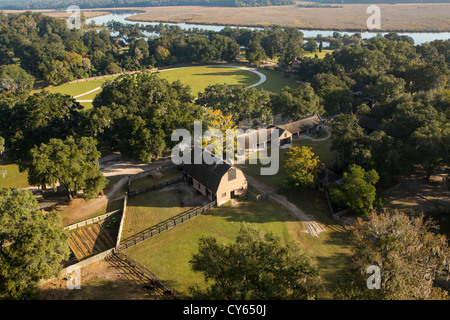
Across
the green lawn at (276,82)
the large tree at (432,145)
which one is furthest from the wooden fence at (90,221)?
the green lawn at (276,82)

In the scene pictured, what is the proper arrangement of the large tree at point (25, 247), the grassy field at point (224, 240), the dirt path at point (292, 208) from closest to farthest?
the large tree at point (25, 247) < the grassy field at point (224, 240) < the dirt path at point (292, 208)

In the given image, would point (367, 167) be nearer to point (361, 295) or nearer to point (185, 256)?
point (361, 295)

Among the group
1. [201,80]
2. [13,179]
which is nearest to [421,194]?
[13,179]

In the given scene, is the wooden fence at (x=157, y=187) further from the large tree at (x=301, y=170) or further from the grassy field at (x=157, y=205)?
the large tree at (x=301, y=170)

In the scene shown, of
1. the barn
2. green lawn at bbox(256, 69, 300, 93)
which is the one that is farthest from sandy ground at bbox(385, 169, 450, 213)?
green lawn at bbox(256, 69, 300, 93)

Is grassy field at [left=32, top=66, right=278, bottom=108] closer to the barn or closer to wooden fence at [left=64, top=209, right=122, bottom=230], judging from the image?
the barn

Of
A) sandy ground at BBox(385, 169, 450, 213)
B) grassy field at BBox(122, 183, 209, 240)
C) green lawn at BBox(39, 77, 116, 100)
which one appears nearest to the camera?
grassy field at BBox(122, 183, 209, 240)

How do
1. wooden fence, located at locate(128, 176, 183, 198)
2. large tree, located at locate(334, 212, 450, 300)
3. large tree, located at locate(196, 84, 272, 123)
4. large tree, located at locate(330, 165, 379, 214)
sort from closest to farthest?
large tree, located at locate(334, 212, 450, 300) < large tree, located at locate(330, 165, 379, 214) < wooden fence, located at locate(128, 176, 183, 198) < large tree, located at locate(196, 84, 272, 123)
